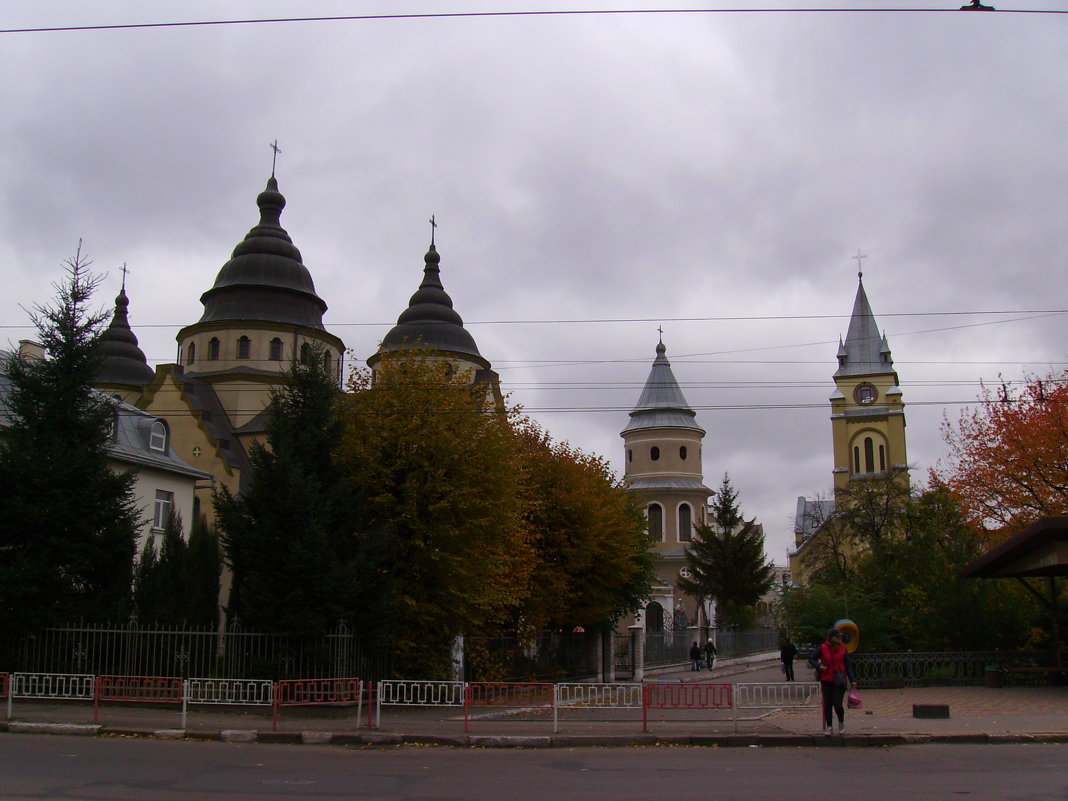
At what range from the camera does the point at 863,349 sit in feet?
290

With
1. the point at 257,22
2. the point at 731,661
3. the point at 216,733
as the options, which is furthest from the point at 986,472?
the point at 257,22

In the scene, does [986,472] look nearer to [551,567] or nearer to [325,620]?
[551,567]

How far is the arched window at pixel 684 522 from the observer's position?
7219 cm

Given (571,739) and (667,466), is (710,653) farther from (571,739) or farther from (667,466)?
(571,739)

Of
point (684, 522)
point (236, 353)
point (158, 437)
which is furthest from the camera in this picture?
point (684, 522)

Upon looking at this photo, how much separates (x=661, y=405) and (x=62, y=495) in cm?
5662

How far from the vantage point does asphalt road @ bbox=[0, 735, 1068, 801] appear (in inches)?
385

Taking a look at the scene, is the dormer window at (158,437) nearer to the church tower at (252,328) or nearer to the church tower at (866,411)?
the church tower at (252,328)

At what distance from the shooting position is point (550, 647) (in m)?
32.0

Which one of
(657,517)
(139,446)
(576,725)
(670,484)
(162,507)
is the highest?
(670,484)

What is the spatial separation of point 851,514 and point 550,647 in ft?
50.3

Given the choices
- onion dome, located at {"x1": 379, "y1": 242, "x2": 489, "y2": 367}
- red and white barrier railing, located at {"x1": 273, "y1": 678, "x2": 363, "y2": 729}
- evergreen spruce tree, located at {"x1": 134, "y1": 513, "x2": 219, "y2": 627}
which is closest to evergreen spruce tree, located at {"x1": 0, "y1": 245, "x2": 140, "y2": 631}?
evergreen spruce tree, located at {"x1": 134, "y1": 513, "x2": 219, "y2": 627}

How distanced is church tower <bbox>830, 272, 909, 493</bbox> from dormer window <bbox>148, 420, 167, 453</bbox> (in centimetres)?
6553

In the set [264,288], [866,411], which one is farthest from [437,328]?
[866,411]
